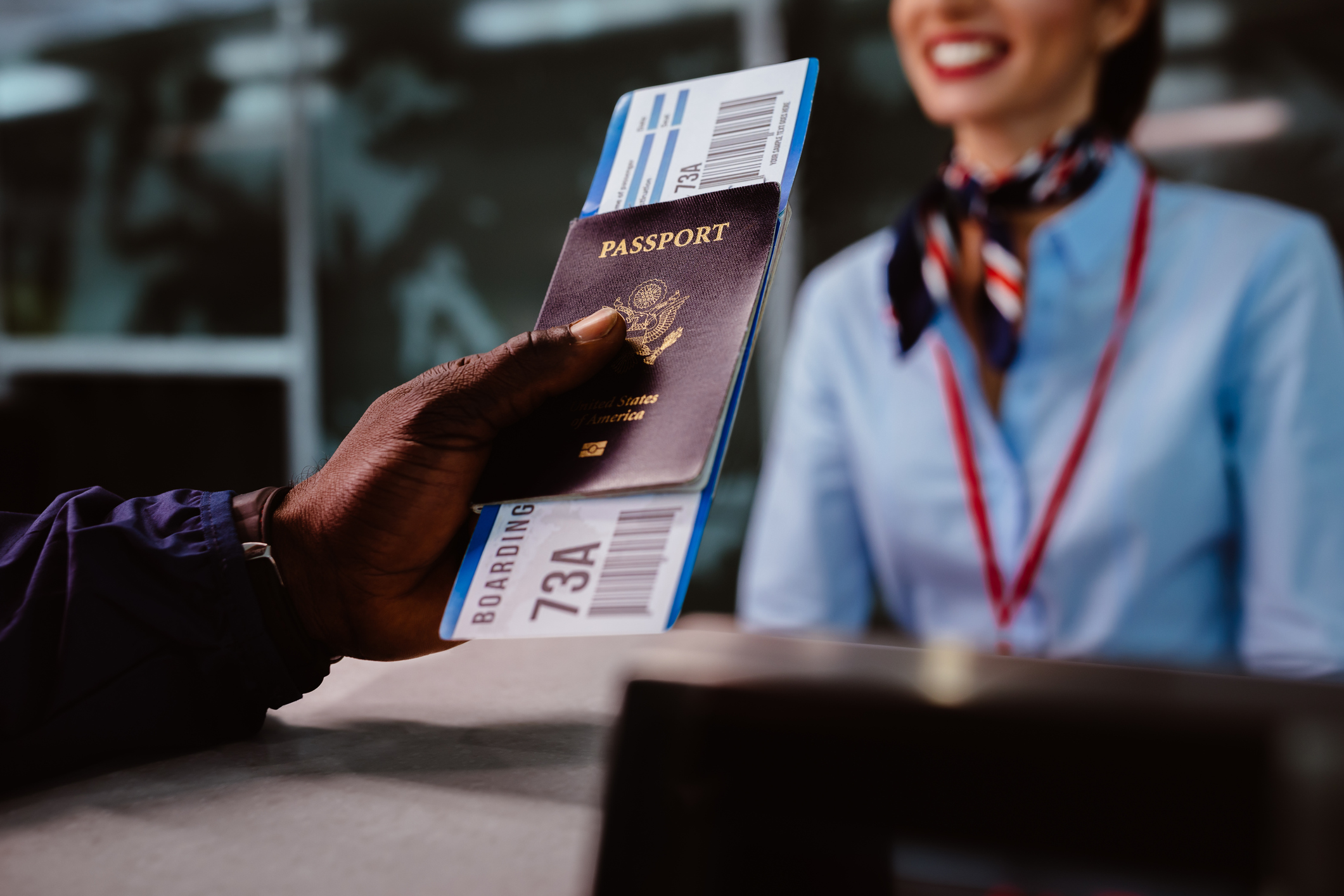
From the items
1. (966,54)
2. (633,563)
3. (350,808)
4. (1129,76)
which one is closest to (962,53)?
(966,54)

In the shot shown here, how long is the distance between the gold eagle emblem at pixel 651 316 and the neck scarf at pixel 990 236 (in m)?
0.78

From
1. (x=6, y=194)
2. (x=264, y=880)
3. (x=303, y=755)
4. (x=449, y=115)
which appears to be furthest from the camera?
(x=6, y=194)

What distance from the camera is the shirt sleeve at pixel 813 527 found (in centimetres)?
126

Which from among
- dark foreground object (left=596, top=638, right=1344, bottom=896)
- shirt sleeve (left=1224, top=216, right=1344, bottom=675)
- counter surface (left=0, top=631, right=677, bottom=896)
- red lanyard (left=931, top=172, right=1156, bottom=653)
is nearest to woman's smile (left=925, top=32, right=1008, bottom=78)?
red lanyard (left=931, top=172, right=1156, bottom=653)

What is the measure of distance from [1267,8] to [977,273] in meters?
0.56

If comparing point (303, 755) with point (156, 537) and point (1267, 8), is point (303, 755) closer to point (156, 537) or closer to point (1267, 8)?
point (156, 537)

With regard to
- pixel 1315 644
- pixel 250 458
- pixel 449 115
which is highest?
pixel 449 115

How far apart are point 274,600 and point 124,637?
66 millimetres

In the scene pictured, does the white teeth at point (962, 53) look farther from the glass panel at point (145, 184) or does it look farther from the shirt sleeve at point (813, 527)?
the glass panel at point (145, 184)

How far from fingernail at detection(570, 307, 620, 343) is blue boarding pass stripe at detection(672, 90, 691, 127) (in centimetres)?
14

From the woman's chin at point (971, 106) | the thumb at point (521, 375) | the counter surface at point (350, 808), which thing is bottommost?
the counter surface at point (350, 808)

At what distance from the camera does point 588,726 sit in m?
0.48

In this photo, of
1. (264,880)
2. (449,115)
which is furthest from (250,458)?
(264,880)

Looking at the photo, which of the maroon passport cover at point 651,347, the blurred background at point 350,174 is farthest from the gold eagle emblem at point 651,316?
the blurred background at point 350,174
